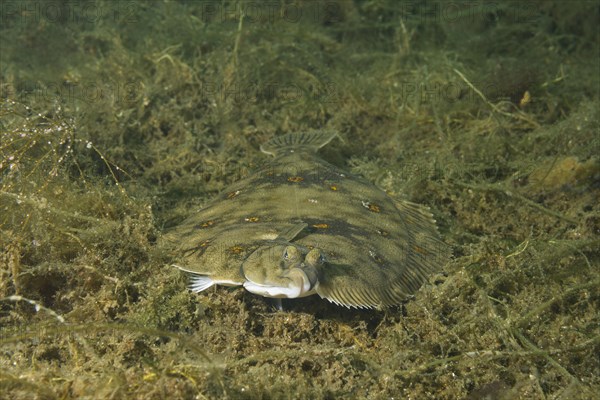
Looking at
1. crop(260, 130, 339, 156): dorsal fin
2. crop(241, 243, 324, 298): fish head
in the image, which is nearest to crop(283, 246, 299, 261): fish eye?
crop(241, 243, 324, 298): fish head

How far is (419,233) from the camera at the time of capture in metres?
4.46

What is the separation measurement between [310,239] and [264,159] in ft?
7.66

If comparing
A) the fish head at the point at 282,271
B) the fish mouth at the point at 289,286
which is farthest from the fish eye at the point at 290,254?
the fish mouth at the point at 289,286

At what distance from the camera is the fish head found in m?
2.97

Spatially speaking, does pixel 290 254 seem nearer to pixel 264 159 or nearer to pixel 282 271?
Result: pixel 282 271

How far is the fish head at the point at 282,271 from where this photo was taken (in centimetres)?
297

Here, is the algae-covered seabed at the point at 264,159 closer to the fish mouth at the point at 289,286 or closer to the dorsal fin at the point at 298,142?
the dorsal fin at the point at 298,142

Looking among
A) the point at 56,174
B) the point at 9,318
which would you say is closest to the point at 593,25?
the point at 56,174

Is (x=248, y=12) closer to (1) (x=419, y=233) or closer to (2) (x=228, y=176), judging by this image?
(2) (x=228, y=176)

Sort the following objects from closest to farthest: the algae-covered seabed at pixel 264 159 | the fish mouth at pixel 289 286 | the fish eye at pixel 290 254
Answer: the fish mouth at pixel 289 286
the fish eye at pixel 290 254
the algae-covered seabed at pixel 264 159

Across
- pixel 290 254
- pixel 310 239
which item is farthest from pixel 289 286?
pixel 310 239

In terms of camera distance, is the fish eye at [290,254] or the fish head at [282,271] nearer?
the fish head at [282,271]

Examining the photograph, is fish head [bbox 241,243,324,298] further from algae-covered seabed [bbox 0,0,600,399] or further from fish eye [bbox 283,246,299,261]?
algae-covered seabed [bbox 0,0,600,399]

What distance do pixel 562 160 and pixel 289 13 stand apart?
188 inches
